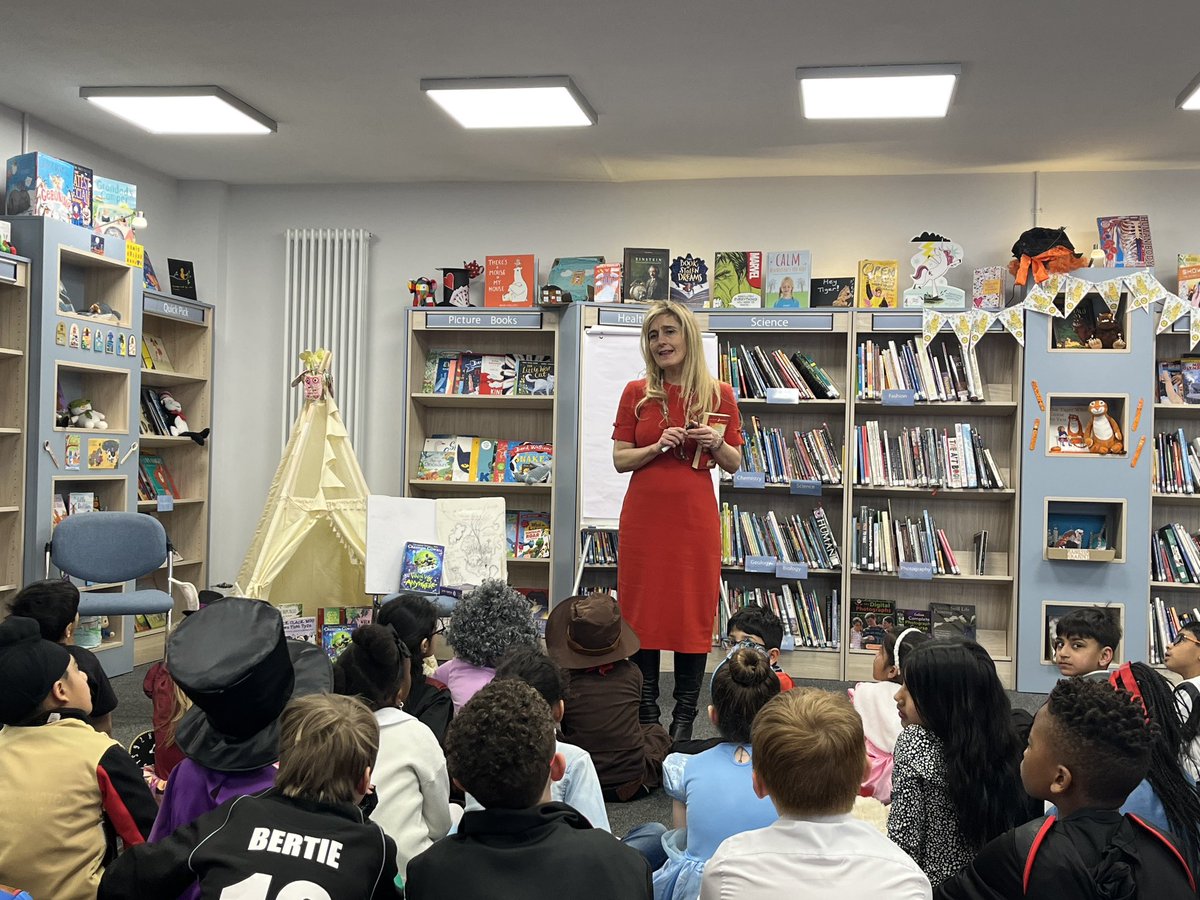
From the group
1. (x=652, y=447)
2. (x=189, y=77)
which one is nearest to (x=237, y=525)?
(x=189, y=77)

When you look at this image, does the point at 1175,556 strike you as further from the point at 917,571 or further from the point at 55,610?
the point at 55,610

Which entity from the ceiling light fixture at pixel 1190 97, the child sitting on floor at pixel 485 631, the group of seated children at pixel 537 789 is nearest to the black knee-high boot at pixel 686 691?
the child sitting on floor at pixel 485 631

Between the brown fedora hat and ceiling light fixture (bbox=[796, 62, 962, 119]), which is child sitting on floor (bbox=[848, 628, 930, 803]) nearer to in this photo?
the brown fedora hat

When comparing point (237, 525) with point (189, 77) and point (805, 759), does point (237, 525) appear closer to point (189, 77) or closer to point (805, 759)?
point (189, 77)

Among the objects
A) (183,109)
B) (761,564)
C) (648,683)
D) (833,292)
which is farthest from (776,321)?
(183,109)

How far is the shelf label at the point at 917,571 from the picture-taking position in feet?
18.3

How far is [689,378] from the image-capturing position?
3645mm

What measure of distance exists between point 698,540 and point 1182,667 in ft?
5.17

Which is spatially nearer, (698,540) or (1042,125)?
(698,540)

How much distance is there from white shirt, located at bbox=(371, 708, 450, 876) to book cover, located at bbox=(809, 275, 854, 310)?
4249 mm

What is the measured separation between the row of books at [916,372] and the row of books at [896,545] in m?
0.68

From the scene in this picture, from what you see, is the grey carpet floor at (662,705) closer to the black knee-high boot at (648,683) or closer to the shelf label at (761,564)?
the black knee-high boot at (648,683)

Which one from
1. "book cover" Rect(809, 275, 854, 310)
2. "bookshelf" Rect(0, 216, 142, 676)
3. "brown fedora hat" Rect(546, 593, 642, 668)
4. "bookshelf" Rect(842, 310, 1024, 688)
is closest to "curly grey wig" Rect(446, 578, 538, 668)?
"brown fedora hat" Rect(546, 593, 642, 668)

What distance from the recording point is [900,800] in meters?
2.12
